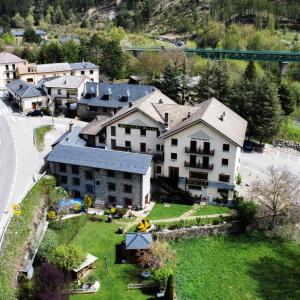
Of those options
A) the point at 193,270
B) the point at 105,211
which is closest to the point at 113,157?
the point at 105,211

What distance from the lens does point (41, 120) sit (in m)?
75.8

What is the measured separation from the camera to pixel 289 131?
81.9 metres

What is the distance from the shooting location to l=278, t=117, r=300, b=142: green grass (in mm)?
79794

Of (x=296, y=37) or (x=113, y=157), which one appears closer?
(x=113, y=157)

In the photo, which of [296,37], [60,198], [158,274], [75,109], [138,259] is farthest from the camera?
[296,37]

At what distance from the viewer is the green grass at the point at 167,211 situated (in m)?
53.2

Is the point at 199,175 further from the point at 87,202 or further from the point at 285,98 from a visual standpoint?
the point at 285,98

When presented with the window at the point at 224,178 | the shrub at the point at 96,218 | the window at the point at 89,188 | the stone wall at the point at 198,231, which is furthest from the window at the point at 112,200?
the window at the point at 224,178

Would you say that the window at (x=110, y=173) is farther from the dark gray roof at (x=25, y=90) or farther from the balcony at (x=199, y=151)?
the dark gray roof at (x=25, y=90)

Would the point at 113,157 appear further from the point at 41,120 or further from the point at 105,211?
the point at 41,120

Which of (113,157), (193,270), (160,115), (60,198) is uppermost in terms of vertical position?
(160,115)

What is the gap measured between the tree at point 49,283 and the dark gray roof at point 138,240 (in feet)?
26.6

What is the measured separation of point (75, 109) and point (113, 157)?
3009 centimetres

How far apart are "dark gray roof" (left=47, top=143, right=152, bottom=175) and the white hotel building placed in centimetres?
498
